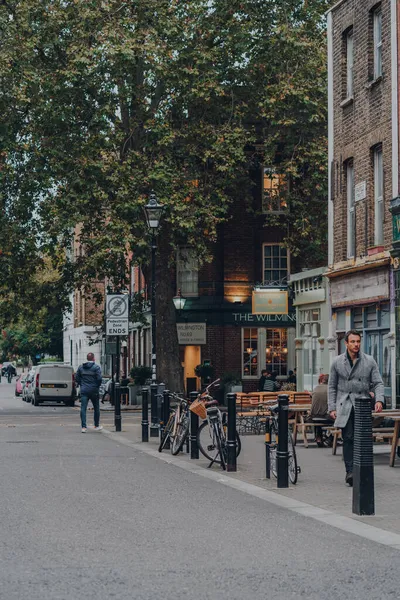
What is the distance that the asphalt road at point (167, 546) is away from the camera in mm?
7691

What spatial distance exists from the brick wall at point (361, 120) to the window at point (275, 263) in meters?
20.8

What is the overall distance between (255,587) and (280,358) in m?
44.3

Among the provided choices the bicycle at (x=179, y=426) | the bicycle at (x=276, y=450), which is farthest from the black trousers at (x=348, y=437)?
the bicycle at (x=179, y=426)

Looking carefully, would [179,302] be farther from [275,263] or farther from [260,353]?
[275,263]

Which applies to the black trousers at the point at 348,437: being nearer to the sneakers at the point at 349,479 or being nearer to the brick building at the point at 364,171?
the sneakers at the point at 349,479

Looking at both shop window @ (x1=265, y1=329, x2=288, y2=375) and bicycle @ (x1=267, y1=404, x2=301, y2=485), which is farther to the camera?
shop window @ (x1=265, y1=329, x2=288, y2=375)

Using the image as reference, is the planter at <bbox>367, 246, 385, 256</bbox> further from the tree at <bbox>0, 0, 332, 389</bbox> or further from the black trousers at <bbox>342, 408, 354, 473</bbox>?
the black trousers at <bbox>342, 408, 354, 473</bbox>

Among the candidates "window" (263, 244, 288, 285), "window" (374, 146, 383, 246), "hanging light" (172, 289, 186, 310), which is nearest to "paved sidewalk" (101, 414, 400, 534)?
"window" (374, 146, 383, 246)

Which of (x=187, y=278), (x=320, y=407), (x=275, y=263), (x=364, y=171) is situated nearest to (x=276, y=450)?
(x=320, y=407)

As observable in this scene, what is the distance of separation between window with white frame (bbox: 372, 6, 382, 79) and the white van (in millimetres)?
25153

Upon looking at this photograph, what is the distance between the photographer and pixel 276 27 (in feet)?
130

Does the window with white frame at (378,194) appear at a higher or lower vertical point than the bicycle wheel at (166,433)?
higher

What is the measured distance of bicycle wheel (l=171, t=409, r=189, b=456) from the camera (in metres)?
19.8

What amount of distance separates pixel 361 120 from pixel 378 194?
6.67ft
